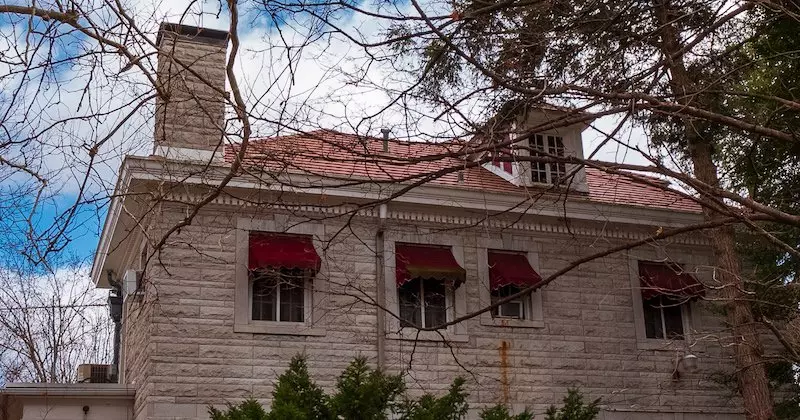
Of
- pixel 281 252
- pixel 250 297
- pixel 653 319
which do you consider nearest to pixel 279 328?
pixel 250 297

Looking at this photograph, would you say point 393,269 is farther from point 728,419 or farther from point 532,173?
point 728,419

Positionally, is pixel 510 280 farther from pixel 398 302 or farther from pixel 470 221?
pixel 398 302

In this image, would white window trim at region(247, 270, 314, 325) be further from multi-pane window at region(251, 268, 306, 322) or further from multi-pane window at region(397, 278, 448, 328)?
multi-pane window at region(397, 278, 448, 328)

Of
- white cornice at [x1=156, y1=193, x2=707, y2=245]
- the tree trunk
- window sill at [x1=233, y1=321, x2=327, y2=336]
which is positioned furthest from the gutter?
the tree trunk

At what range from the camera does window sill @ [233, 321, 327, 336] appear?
14789 mm

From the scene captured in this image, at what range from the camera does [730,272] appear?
10.6 meters

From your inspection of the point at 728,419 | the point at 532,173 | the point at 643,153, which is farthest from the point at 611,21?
the point at 728,419

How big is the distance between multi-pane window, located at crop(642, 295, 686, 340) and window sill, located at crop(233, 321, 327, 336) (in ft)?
19.6

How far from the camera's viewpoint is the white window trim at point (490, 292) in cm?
1619

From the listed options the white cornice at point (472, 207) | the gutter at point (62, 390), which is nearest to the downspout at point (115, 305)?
the white cornice at point (472, 207)

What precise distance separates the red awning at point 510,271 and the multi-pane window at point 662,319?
2.44 meters

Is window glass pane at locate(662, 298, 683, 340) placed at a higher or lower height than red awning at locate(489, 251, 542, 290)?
lower

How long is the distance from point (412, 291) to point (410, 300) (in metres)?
Result: 0.15

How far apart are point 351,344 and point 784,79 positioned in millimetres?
7333
